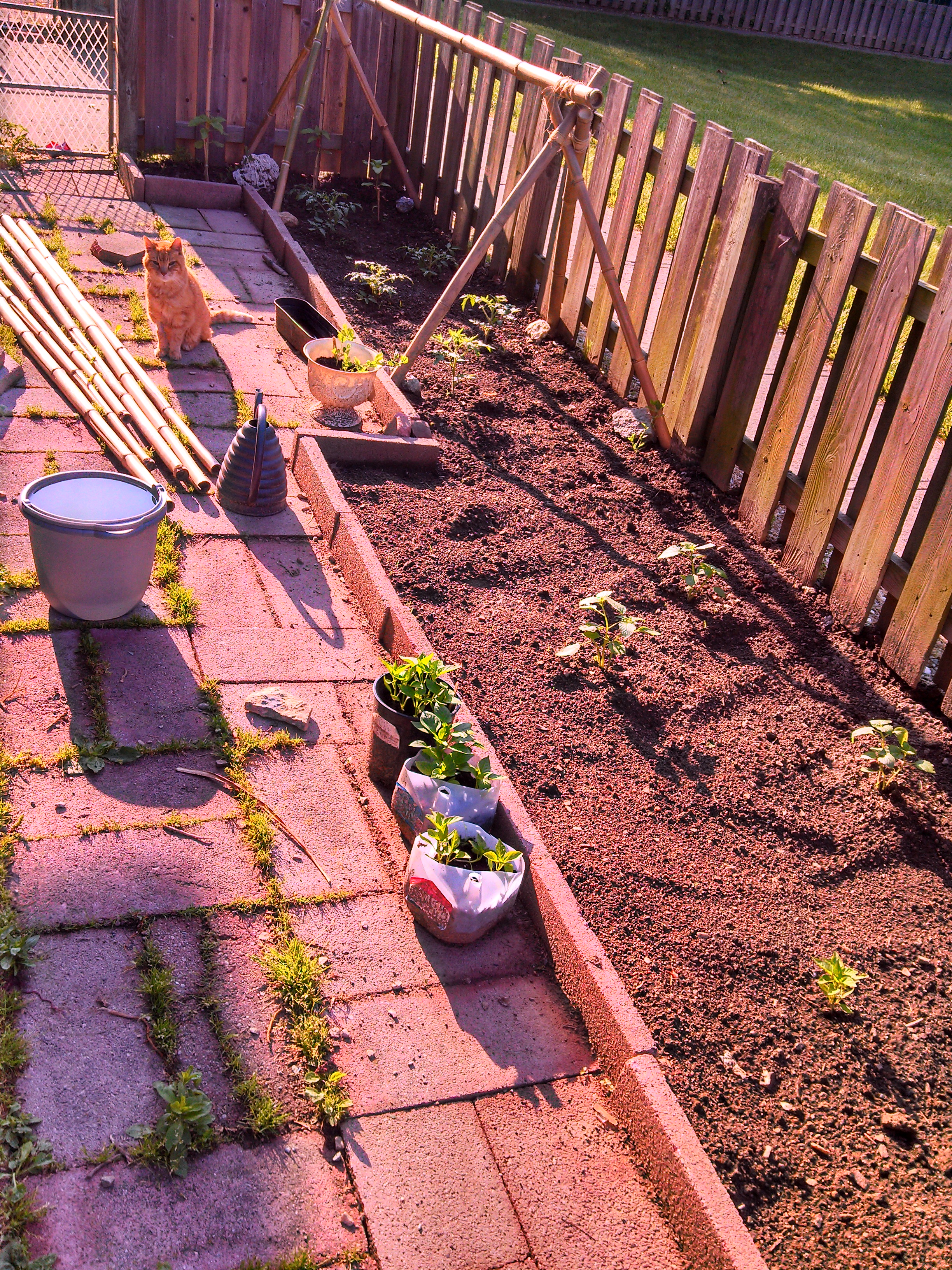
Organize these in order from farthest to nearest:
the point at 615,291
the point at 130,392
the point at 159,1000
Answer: the point at 615,291 < the point at 130,392 < the point at 159,1000

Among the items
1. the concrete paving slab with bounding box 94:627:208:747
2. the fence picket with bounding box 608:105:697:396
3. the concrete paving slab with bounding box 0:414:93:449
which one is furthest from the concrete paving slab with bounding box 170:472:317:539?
the fence picket with bounding box 608:105:697:396

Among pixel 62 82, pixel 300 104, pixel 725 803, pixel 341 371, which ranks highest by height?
pixel 300 104

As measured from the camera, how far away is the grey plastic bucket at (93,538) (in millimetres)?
3232

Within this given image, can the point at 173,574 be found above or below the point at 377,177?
below

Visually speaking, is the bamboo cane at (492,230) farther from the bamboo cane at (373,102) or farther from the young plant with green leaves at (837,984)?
the young plant with green leaves at (837,984)

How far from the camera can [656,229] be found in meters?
5.18

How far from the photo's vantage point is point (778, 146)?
12.1 meters

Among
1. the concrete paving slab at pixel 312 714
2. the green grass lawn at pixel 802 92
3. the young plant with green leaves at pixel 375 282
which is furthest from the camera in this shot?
the green grass lawn at pixel 802 92

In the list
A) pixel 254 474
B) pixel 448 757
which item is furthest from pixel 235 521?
pixel 448 757

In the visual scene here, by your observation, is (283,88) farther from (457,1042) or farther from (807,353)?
(457,1042)

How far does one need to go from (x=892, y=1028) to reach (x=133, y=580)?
262cm

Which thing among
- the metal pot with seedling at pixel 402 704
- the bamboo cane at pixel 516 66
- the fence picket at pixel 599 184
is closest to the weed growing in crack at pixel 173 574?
the metal pot with seedling at pixel 402 704

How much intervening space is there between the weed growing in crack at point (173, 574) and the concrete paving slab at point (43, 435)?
67 cm

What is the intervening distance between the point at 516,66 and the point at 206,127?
144 inches
